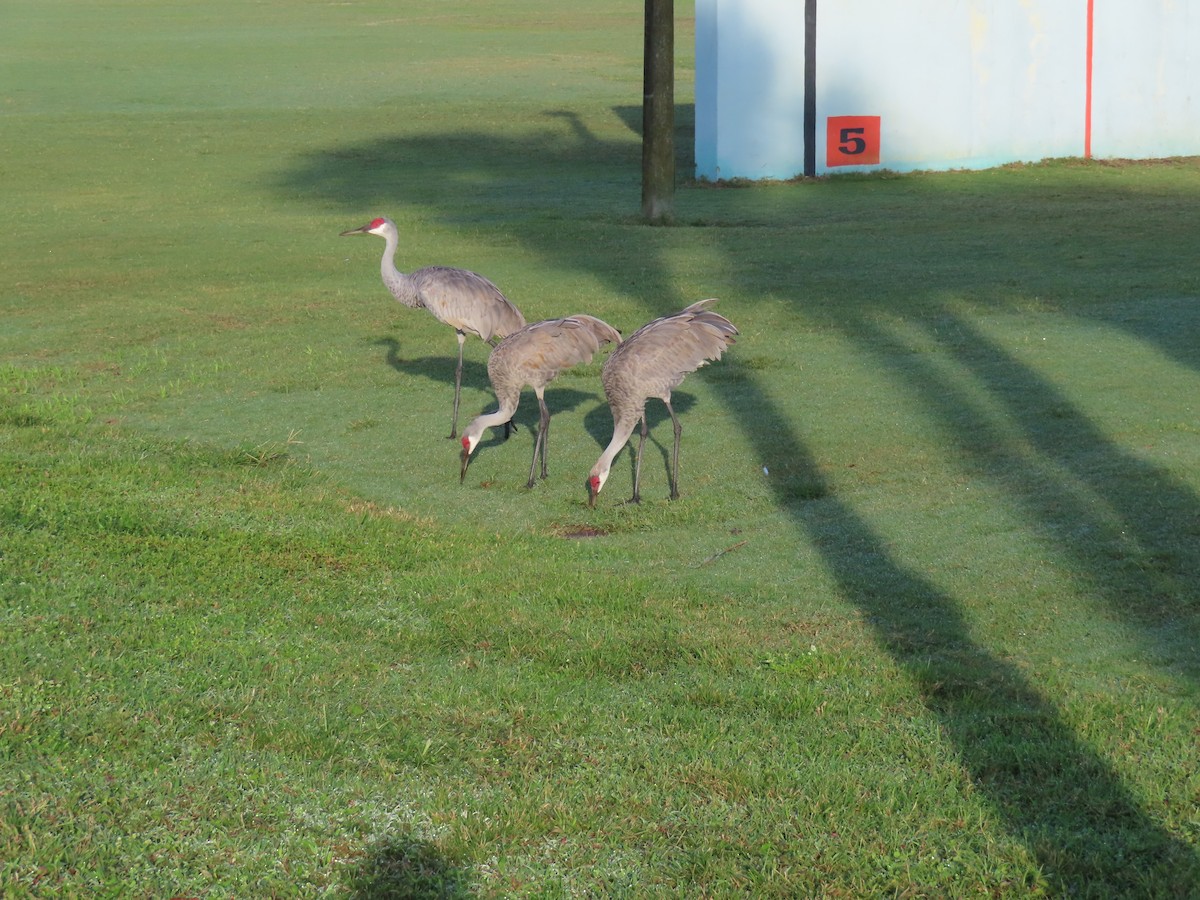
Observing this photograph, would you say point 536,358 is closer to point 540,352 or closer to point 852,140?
point 540,352

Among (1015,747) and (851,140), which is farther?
(851,140)

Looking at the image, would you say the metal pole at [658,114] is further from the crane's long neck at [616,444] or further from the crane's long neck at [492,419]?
the crane's long neck at [616,444]

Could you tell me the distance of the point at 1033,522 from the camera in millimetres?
6328

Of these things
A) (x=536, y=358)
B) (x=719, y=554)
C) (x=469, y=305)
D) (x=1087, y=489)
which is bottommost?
(x=719, y=554)

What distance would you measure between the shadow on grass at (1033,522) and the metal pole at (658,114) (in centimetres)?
213

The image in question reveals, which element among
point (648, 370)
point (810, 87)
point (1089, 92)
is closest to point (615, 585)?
point (648, 370)

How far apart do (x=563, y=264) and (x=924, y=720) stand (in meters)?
9.37

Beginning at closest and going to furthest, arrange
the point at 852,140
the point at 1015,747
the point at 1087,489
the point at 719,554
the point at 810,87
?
the point at 1015,747 < the point at 719,554 < the point at 1087,489 < the point at 810,87 < the point at 852,140

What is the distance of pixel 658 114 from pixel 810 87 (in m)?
4.20

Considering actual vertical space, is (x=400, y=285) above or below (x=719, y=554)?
above

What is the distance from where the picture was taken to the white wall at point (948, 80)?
19.0 metres

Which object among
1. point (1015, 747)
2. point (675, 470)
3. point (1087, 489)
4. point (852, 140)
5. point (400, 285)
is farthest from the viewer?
point (852, 140)

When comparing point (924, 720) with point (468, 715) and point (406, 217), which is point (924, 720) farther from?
point (406, 217)

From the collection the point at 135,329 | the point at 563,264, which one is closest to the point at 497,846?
the point at 135,329
